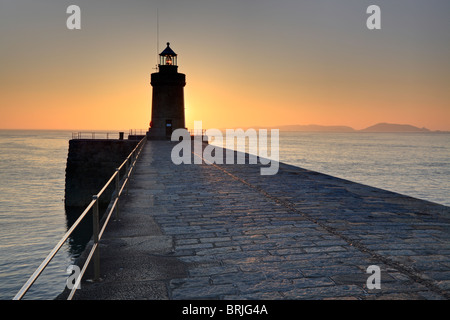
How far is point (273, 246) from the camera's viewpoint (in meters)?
5.39

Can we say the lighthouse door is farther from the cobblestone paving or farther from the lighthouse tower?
the cobblestone paving

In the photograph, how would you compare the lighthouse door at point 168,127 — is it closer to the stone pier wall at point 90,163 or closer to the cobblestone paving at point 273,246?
the stone pier wall at point 90,163

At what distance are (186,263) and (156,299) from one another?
3.37ft

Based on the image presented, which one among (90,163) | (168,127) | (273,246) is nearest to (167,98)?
(168,127)

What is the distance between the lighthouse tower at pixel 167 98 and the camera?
39.6 m

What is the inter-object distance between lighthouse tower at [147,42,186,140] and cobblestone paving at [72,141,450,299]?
103 ft

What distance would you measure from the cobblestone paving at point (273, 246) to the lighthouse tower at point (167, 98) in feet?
103

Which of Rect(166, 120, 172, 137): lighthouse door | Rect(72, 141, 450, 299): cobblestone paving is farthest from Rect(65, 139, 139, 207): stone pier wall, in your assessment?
Rect(72, 141, 450, 299): cobblestone paving

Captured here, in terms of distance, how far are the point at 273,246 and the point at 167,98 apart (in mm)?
36454

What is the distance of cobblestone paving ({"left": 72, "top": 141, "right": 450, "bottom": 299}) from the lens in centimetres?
395

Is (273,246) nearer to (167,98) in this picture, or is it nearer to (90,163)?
(90,163)

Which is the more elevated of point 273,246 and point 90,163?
point 273,246

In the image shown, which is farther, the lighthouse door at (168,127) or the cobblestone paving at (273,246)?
the lighthouse door at (168,127)

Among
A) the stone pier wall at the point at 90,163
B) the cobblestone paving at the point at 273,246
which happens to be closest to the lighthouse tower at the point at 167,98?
the stone pier wall at the point at 90,163
